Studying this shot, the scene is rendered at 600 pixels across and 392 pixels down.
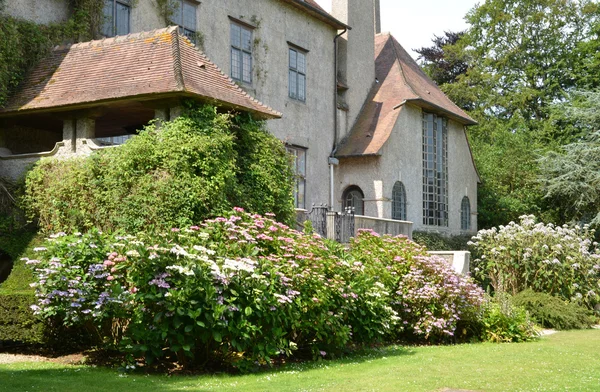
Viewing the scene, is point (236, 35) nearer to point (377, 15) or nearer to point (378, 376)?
point (377, 15)

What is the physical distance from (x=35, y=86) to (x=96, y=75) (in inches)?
56.0

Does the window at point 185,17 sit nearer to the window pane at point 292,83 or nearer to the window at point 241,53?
the window at point 241,53

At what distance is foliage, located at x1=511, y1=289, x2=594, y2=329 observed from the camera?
1941 centimetres

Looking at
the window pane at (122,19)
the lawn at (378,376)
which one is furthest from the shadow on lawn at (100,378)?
the window pane at (122,19)

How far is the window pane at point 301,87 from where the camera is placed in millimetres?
24456

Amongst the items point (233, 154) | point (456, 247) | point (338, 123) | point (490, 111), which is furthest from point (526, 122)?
point (233, 154)

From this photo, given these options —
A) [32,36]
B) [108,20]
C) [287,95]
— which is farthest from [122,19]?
[287,95]

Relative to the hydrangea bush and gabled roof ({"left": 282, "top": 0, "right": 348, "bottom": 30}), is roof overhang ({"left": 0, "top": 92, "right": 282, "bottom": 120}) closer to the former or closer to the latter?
the hydrangea bush

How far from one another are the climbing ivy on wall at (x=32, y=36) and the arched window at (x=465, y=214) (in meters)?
19.0

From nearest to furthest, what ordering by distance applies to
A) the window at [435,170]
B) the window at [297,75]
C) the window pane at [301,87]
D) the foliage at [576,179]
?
the window at [297,75]
the window pane at [301,87]
the window at [435,170]
the foliage at [576,179]

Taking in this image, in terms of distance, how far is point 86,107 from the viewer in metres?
15.4

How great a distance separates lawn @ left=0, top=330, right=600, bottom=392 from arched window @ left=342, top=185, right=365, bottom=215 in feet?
45.4

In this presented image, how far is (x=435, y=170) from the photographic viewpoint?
30047 millimetres

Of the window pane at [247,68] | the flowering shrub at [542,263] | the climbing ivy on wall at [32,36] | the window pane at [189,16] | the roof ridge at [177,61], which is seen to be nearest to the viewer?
the roof ridge at [177,61]
